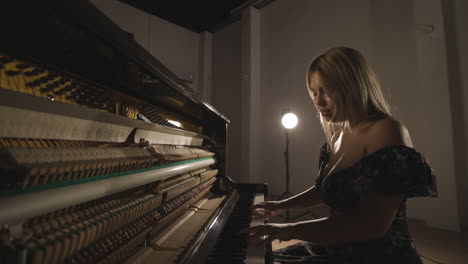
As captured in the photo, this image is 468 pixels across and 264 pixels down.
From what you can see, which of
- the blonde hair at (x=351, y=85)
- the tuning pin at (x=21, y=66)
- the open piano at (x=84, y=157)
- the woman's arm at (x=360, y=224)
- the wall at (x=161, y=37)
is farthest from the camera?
the wall at (x=161, y=37)

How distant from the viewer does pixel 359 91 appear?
1273mm

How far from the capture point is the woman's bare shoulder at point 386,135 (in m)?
1.15

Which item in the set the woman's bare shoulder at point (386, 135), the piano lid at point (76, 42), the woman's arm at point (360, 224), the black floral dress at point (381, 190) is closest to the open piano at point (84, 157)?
the piano lid at point (76, 42)

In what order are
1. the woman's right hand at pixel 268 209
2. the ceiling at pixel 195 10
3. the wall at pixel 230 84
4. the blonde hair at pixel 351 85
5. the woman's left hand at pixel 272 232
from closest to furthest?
the woman's left hand at pixel 272 232 < the blonde hair at pixel 351 85 < the woman's right hand at pixel 268 209 < the ceiling at pixel 195 10 < the wall at pixel 230 84

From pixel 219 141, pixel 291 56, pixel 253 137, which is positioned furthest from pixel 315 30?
pixel 219 141

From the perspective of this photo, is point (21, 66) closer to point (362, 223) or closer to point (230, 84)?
point (362, 223)

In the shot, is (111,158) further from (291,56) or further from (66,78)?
(291,56)

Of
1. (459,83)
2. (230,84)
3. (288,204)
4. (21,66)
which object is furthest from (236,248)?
(230,84)

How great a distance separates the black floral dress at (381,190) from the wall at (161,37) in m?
6.21

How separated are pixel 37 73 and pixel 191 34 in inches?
290

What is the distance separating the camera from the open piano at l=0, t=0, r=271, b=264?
0.60 metres

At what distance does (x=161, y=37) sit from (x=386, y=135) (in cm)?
687

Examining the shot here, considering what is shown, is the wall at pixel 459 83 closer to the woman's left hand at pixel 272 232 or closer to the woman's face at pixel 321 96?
the woman's face at pixel 321 96

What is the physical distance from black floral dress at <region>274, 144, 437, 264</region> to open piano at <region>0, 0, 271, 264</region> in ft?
1.49
